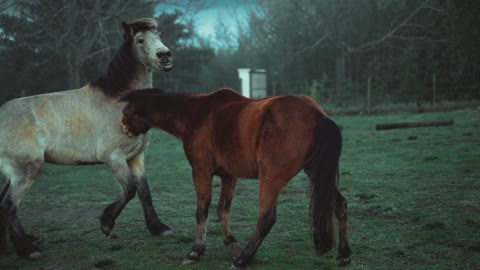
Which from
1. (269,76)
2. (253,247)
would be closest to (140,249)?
(253,247)

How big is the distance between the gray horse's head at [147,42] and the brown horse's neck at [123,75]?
3.3 inches

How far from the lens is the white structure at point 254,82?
3784 cm

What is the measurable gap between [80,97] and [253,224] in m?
2.61

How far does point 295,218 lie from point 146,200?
6.18 feet

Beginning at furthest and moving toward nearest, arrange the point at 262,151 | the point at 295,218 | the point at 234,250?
1. the point at 295,218
2. the point at 234,250
3. the point at 262,151

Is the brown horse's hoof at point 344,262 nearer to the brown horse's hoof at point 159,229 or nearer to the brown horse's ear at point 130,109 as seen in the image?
the brown horse's hoof at point 159,229

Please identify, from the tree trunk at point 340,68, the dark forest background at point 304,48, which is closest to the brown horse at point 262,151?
the dark forest background at point 304,48

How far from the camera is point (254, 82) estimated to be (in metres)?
38.4

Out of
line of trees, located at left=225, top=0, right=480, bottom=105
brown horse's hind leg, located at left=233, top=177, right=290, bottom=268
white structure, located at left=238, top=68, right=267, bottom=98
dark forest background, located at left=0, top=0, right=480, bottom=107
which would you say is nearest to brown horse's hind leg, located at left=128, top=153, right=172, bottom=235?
brown horse's hind leg, located at left=233, top=177, right=290, bottom=268

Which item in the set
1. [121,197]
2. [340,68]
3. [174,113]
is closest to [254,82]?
[340,68]

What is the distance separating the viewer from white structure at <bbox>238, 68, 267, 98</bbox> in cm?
3784

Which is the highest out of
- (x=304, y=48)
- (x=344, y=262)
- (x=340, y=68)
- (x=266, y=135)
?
(x=304, y=48)

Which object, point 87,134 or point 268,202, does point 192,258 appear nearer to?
point 268,202

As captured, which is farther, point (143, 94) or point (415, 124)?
point (415, 124)
